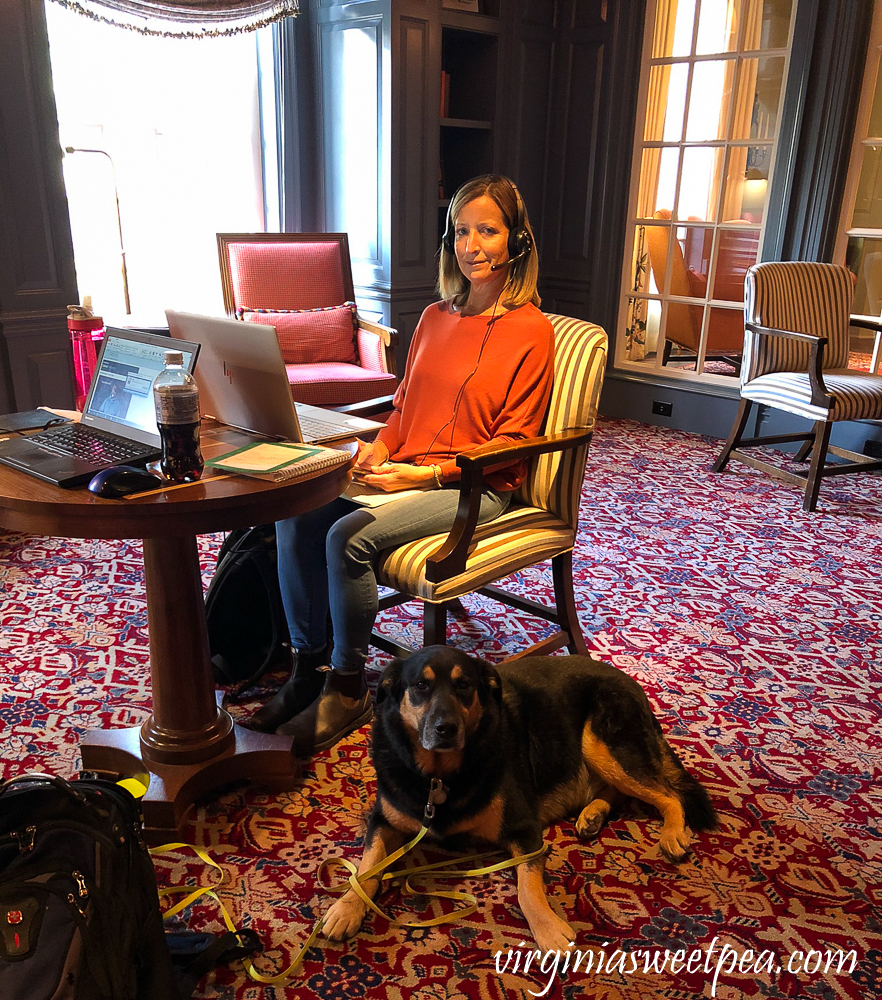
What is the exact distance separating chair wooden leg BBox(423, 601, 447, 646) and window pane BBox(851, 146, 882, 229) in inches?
133

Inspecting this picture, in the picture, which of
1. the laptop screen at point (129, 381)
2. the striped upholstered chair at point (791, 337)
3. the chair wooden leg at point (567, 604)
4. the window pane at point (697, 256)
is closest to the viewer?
the laptop screen at point (129, 381)

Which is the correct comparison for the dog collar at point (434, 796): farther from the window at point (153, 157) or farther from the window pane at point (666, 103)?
the window pane at point (666, 103)

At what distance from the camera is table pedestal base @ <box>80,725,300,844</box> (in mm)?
1771

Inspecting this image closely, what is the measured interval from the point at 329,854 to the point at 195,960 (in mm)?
348

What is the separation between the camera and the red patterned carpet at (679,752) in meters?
1.46

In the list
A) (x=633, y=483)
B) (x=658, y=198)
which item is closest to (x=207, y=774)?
(x=633, y=483)

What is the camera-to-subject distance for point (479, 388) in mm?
2146

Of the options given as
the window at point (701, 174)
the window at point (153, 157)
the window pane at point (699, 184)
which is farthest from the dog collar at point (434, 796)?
the window pane at point (699, 184)

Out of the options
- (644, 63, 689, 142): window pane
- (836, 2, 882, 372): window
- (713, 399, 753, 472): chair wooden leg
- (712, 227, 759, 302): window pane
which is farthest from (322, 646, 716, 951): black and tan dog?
(644, 63, 689, 142): window pane

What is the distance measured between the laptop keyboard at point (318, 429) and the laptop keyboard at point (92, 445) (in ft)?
1.13

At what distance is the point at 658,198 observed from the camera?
4887 mm

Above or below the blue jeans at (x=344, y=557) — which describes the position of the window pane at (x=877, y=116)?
above

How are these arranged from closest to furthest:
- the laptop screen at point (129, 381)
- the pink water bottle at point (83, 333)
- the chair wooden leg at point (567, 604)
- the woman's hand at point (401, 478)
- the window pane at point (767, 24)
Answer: the laptop screen at point (129, 381) → the woman's hand at point (401, 478) → the chair wooden leg at point (567, 604) → the pink water bottle at point (83, 333) → the window pane at point (767, 24)

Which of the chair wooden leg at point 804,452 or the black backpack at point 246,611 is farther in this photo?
the chair wooden leg at point 804,452
